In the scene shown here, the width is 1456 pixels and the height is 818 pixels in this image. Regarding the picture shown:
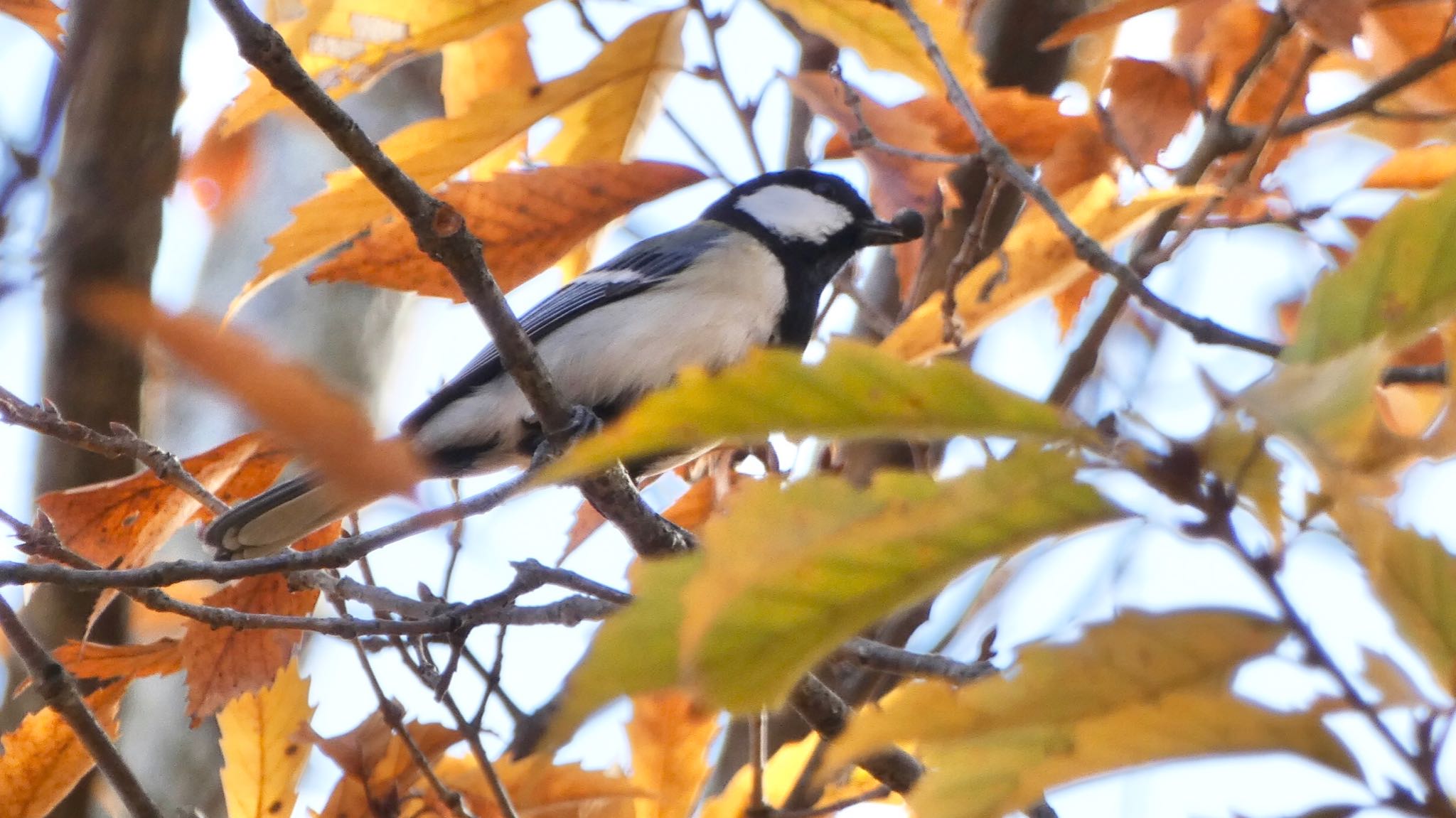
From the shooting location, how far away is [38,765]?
1576 millimetres

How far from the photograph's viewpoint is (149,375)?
2.23 metres

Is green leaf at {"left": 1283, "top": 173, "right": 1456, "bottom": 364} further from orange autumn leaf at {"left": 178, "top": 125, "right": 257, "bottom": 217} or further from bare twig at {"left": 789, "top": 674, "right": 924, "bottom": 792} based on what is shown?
orange autumn leaf at {"left": 178, "top": 125, "right": 257, "bottom": 217}

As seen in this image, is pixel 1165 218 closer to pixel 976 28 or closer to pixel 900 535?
pixel 976 28

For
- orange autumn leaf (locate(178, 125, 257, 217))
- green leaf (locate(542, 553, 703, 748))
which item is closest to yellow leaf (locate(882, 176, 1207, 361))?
green leaf (locate(542, 553, 703, 748))

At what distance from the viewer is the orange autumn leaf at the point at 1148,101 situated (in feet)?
6.06

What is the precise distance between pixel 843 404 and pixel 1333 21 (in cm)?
118

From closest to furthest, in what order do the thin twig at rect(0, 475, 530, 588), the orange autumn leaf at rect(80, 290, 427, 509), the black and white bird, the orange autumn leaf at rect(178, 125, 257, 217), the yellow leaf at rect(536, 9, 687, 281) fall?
the orange autumn leaf at rect(80, 290, 427, 509) < the thin twig at rect(0, 475, 530, 588) < the yellow leaf at rect(536, 9, 687, 281) < the black and white bird < the orange autumn leaf at rect(178, 125, 257, 217)

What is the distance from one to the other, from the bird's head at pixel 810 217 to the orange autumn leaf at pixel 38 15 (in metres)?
1.45

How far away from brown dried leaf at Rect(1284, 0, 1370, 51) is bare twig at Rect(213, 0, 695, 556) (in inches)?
37.7

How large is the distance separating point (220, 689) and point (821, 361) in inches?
50.6

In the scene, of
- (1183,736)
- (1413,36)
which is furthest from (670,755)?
(1413,36)

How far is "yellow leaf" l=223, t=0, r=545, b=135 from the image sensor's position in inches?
63.4

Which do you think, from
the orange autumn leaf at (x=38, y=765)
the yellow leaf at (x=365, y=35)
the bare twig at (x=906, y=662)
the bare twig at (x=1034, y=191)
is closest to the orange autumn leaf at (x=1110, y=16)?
the bare twig at (x=1034, y=191)

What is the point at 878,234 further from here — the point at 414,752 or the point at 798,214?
the point at 414,752
